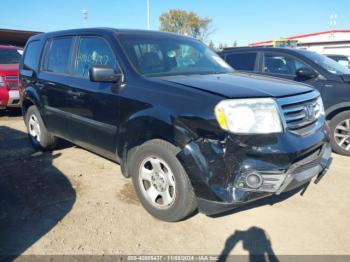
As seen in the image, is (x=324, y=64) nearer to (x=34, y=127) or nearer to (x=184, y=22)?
(x=34, y=127)

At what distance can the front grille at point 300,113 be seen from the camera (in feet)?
10.00

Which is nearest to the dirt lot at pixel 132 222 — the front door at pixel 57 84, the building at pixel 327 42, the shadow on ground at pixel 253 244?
the shadow on ground at pixel 253 244

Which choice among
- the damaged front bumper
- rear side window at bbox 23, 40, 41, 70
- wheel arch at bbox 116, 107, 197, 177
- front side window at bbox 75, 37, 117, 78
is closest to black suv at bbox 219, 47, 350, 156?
the damaged front bumper

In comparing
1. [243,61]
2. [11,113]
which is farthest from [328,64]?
[11,113]

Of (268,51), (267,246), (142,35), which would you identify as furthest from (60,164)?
(268,51)

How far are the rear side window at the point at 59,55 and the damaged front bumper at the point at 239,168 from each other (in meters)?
2.53

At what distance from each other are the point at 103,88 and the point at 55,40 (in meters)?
1.69

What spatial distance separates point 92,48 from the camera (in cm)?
421

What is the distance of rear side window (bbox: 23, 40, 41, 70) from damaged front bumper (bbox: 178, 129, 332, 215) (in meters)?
3.59

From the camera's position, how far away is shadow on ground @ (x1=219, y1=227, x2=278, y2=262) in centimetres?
289

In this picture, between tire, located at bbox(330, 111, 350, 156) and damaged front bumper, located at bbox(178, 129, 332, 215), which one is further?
tire, located at bbox(330, 111, 350, 156)

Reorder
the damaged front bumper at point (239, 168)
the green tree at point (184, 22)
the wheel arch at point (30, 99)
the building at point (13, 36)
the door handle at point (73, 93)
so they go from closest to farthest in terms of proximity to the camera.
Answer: the damaged front bumper at point (239, 168), the door handle at point (73, 93), the wheel arch at point (30, 99), the building at point (13, 36), the green tree at point (184, 22)

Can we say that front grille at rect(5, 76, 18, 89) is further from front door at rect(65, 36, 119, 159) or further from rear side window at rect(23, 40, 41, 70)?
front door at rect(65, 36, 119, 159)

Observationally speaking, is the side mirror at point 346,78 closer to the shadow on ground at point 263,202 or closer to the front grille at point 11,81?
the shadow on ground at point 263,202
